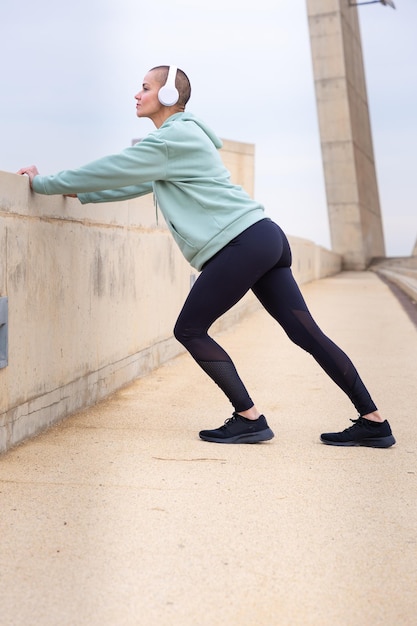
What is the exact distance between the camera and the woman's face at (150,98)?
3480 mm

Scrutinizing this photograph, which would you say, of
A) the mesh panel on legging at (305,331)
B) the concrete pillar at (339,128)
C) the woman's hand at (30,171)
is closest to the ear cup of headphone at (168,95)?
the woman's hand at (30,171)

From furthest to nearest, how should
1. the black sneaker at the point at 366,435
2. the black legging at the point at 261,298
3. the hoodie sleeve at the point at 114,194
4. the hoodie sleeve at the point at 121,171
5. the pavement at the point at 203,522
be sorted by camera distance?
the hoodie sleeve at the point at 114,194
the black sneaker at the point at 366,435
the black legging at the point at 261,298
the hoodie sleeve at the point at 121,171
the pavement at the point at 203,522

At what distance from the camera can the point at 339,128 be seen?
35.7 metres

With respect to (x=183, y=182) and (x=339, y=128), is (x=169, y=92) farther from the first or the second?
(x=339, y=128)

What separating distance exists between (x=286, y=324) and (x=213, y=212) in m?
0.52

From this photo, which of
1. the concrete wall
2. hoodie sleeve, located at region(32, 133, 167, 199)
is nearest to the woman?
hoodie sleeve, located at region(32, 133, 167, 199)

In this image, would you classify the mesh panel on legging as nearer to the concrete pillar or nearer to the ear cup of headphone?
the ear cup of headphone

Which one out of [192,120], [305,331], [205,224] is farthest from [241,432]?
[192,120]

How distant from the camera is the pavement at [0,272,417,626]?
2008 millimetres

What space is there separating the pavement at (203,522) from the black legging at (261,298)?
0.90ft

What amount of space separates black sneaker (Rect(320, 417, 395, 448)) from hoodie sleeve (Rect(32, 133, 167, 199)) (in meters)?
1.24

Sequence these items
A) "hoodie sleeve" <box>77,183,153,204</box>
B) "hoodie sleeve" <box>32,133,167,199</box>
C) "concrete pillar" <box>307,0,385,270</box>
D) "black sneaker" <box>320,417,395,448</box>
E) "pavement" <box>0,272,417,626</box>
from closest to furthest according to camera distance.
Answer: "pavement" <box>0,272,417,626</box>, "hoodie sleeve" <box>32,133,167,199</box>, "black sneaker" <box>320,417,395,448</box>, "hoodie sleeve" <box>77,183,153,204</box>, "concrete pillar" <box>307,0,385,270</box>

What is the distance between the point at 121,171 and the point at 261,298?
776 millimetres

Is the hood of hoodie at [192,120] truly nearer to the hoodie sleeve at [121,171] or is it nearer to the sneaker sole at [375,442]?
the hoodie sleeve at [121,171]
